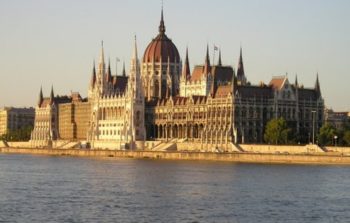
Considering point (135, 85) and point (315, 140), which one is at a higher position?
point (135, 85)

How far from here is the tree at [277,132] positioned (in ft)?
468

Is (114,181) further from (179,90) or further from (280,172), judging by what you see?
(179,90)

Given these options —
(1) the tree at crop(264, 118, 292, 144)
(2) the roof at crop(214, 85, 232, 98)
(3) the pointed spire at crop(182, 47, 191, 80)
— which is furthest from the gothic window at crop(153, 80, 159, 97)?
(1) the tree at crop(264, 118, 292, 144)

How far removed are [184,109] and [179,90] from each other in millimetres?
23965

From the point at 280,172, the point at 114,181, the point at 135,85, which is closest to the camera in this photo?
the point at 114,181

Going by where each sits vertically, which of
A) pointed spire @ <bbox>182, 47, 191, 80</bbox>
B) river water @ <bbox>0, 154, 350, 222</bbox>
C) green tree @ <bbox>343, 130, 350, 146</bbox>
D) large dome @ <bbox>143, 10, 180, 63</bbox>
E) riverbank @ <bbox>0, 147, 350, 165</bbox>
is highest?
large dome @ <bbox>143, 10, 180, 63</bbox>

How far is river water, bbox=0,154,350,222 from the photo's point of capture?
2274 inches

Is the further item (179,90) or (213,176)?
(179,90)

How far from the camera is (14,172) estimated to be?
A: 103 metres

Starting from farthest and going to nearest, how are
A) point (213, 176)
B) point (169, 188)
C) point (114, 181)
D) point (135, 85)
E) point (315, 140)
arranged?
point (135, 85) → point (315, 140) → point (213, 176) → point (114, 181) → point (169, 188)

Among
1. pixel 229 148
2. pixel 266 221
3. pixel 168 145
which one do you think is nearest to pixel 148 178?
pixel 266 221

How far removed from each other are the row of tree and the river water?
33452 mm

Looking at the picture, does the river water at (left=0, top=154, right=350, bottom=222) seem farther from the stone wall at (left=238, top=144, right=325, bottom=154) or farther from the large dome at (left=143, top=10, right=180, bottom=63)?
the large dome at (left=143, top=10, right=180, bottom=63)

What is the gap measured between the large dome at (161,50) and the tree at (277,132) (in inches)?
2082
